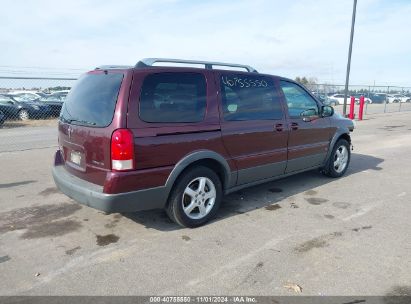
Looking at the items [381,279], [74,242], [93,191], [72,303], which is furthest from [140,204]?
[381,279]

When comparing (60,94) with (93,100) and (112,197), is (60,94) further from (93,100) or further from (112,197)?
(112,197)

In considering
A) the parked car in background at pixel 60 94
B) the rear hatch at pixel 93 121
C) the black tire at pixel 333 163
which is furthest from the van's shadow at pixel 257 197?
the parked car in background at pixel 60 94

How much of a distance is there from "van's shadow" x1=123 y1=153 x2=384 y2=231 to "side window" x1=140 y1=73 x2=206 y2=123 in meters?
1.33

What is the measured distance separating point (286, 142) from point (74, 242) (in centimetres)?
311

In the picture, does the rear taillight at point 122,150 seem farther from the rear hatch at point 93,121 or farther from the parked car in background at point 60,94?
the parked car in background at point 60,94

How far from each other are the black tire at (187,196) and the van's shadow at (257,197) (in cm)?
18


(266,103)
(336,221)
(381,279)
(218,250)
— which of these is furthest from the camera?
(266,103)

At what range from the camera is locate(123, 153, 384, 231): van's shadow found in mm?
4516

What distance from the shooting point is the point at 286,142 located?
5.29m

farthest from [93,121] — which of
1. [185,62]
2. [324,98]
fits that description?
[324,98]

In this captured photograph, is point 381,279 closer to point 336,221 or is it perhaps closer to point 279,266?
point 279,266

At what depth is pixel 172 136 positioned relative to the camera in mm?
3891

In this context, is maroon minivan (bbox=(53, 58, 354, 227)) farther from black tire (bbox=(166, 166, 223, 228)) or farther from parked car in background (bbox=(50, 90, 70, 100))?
parked car in background (bbox=(50, 90, 70, 100))

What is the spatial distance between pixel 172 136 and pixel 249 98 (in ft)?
4.57
